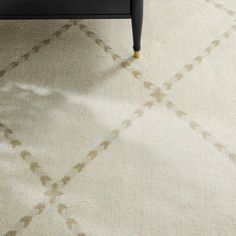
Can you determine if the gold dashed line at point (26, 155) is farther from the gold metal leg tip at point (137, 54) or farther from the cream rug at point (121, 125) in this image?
the gold metal leg tip at point (137, 54)

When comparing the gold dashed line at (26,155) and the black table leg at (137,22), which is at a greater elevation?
the black table leg at (137,22)

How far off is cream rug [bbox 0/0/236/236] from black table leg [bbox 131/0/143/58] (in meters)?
0.05

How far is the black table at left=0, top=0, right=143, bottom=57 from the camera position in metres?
1.17

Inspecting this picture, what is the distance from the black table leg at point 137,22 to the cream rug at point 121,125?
0.16ft

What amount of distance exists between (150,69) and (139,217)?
0.50m

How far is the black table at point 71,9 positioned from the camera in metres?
1.17

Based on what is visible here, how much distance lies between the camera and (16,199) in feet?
3.56

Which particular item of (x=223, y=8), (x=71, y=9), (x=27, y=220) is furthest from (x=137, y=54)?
(x=27, y=220)

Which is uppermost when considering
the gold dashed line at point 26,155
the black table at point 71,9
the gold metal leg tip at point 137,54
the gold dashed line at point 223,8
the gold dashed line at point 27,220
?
the black table at point 71,9

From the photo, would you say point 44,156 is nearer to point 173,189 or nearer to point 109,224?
point 109,224

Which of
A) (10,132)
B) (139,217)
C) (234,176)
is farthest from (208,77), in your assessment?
(10,132)

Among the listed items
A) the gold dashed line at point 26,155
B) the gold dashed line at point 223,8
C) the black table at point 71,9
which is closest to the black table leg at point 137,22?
the black table at point 71,9

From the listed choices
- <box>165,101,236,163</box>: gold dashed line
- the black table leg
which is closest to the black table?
the black table leg

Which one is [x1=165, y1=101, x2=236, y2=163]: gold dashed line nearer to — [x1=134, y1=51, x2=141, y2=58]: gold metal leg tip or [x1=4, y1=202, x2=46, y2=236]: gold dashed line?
[x1=134, y1=51, x2=141, y2=58]: gold metal leg tip
